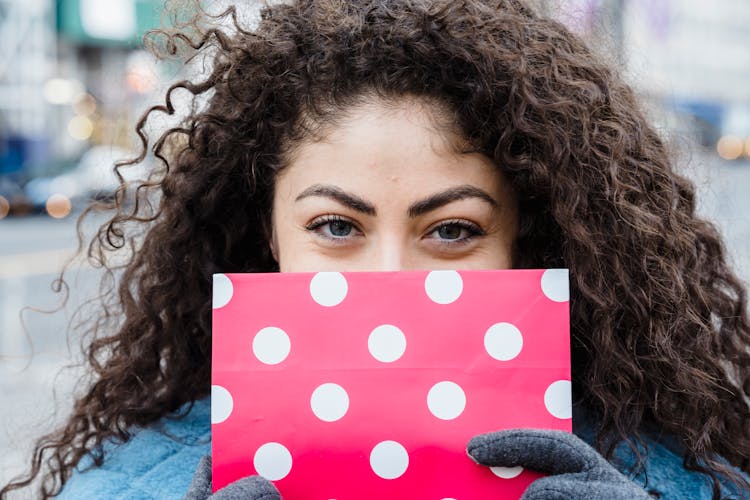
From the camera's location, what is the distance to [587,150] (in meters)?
1.90

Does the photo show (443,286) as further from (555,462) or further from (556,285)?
(555,462)

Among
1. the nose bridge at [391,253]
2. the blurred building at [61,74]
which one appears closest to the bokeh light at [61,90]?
the blurred building at [61,74]

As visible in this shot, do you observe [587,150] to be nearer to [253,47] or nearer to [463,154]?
[463,154]

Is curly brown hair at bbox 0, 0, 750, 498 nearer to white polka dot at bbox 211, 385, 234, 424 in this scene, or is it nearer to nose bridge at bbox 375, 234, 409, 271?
nose bridge at bbox 375, 234, 409, 271

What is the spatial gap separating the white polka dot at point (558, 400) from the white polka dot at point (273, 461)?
0.46 m

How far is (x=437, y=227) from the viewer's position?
1.83 meters

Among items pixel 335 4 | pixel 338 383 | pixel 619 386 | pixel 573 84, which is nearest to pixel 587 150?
pixel 573 84

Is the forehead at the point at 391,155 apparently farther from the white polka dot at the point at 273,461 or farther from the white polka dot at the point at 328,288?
the white polka dot at the point at 273,461

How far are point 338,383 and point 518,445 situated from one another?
0.33m

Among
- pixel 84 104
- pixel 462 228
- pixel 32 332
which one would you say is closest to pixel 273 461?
pixel 462 228

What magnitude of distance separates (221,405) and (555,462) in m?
0.58

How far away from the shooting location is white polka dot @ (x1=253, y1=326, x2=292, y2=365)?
1.54 meters

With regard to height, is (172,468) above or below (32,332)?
below

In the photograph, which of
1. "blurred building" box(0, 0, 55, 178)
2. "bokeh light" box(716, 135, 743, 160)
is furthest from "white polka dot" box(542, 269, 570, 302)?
"bokeh light" box(716, 135, 743, 160)
